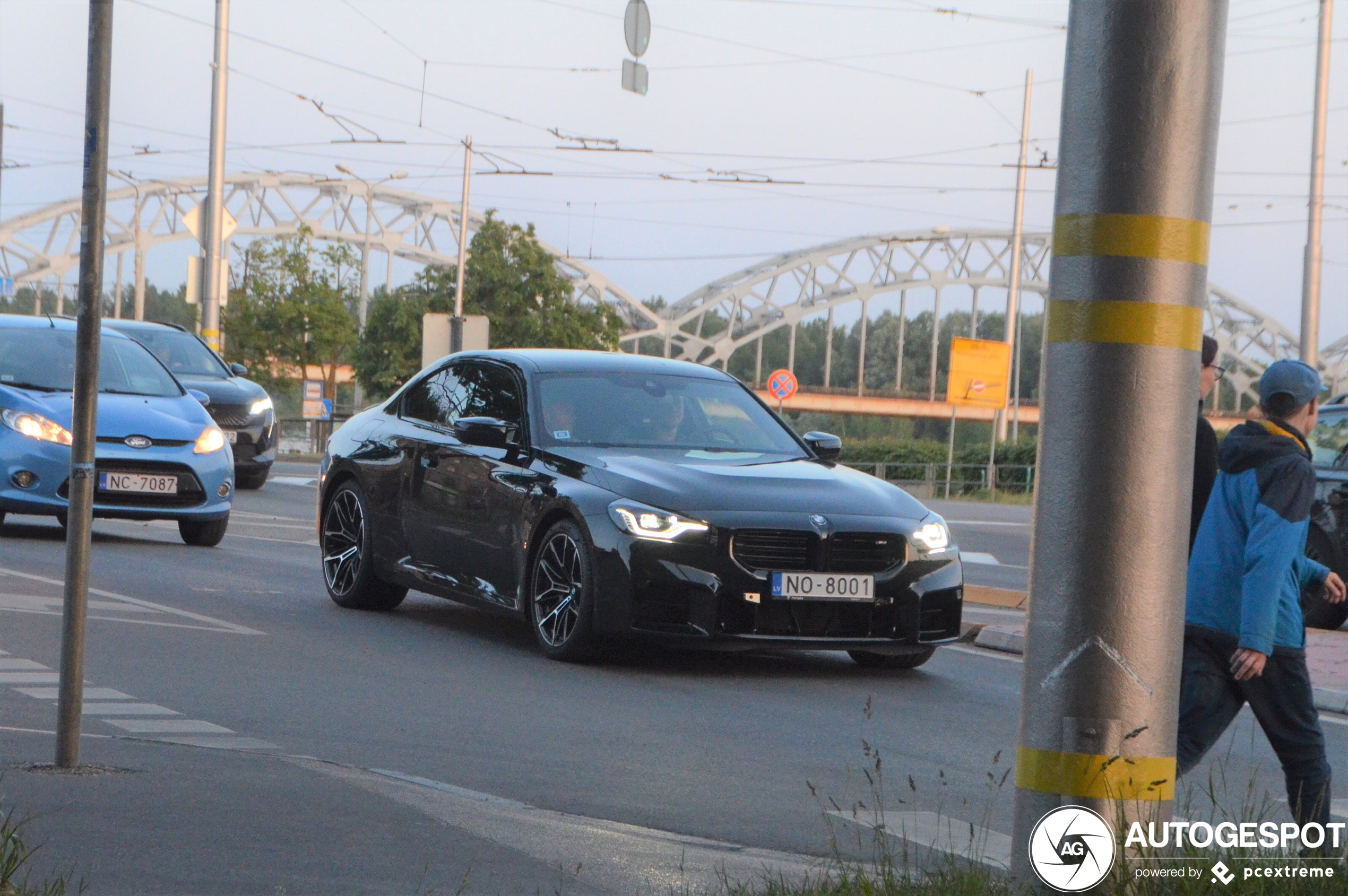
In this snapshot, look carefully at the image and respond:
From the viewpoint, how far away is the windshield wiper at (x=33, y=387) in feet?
47.1

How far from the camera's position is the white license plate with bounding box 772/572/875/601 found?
858cm

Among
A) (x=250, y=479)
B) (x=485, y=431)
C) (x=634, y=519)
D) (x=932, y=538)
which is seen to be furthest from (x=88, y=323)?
(x=250, y=479)

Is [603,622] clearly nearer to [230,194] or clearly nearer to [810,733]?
[810,733]

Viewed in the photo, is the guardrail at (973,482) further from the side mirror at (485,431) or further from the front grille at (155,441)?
the side mirror at (485,431)

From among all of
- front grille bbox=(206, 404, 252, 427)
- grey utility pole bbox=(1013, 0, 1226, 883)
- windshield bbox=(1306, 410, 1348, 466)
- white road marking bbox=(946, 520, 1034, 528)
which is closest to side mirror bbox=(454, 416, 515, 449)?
grey utility pole bbox=(1013, 0, 1226, 883)

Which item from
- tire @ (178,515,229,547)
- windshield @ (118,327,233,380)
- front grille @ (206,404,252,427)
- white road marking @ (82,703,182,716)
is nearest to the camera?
white road marking @ (82,703,182,716)

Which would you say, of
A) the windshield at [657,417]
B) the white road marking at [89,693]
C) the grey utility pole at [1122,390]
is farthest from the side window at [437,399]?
the grey utility pole at [1122,390]

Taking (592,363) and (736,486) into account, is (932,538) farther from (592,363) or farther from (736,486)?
(592,363)

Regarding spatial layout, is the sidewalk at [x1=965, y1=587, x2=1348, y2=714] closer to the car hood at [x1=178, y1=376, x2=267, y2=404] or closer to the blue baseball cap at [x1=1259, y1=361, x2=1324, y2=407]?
the blue baseball cap at [x1=1259, y1=361, x2=1324, y2=407]

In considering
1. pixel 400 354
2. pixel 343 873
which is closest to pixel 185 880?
pixel 343 873

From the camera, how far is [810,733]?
7.36 metres

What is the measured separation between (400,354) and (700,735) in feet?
215

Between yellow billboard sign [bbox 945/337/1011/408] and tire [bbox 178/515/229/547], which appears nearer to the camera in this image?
tire [bbox 178/515/229/547]

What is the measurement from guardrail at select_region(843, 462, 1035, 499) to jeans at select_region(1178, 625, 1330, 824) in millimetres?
42332
